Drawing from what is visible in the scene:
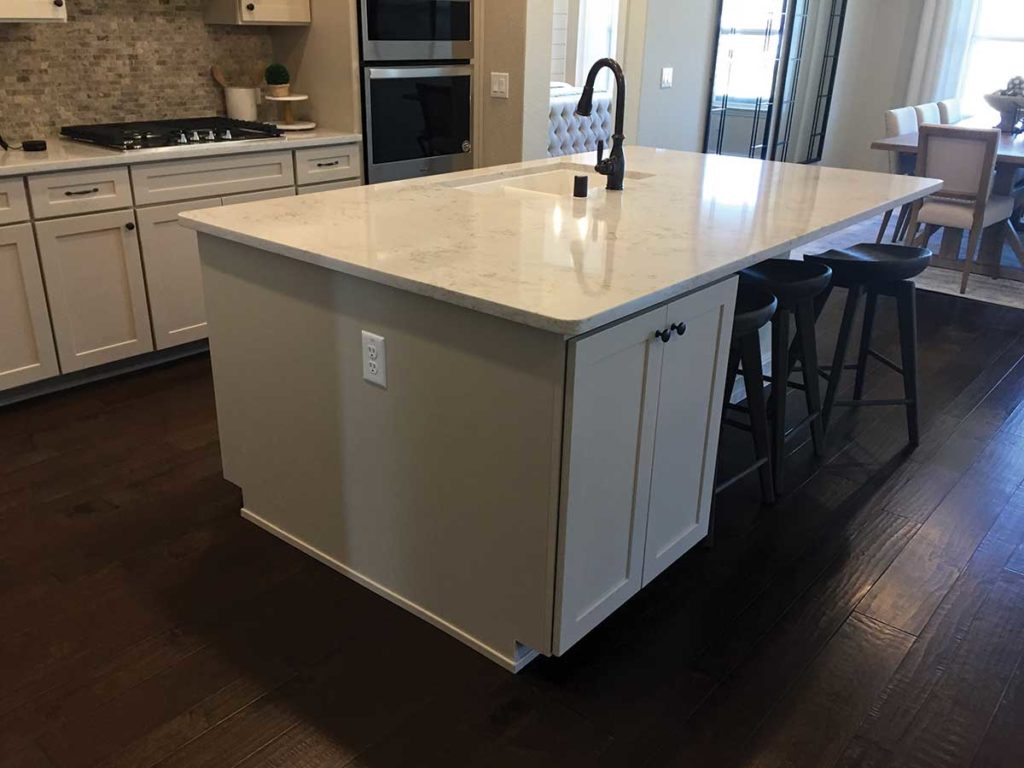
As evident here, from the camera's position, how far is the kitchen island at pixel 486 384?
67.0 inches

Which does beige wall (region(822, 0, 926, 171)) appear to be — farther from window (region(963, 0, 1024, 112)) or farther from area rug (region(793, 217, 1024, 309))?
area rug (region(793, 217, 1024, 309))

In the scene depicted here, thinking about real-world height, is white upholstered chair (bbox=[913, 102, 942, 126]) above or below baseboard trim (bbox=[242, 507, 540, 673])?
above

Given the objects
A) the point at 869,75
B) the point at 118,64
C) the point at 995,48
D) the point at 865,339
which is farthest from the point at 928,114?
the point at 118,64

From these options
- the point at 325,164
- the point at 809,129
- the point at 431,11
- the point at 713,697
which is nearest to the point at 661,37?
the point at 431,11

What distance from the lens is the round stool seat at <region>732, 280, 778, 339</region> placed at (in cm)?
220

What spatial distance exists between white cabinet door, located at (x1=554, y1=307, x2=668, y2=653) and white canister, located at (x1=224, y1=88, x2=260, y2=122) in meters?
3.01

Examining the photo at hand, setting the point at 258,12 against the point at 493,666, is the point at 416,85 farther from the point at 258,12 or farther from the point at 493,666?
the point at 493,666

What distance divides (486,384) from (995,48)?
23.7 feet

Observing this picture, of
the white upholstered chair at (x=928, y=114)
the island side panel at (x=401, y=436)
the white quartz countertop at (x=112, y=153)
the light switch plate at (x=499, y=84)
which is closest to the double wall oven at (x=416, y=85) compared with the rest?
the light switch plate at (x=499, y=84)

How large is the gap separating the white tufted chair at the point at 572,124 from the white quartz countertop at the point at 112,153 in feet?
5.35

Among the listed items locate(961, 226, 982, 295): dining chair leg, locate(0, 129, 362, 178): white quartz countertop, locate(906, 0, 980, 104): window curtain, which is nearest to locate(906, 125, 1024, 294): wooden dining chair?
locate(961, 226, 982, 295): dining chair leg

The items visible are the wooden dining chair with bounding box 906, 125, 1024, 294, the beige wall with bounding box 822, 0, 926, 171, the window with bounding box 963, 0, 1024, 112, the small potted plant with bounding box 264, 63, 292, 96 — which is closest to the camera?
the small potted plant with bounding box 264, 63, 292, 96

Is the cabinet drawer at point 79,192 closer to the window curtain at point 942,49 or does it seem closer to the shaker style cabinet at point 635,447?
the shaker style cabinet at point 635,447

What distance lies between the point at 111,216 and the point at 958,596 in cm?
314
